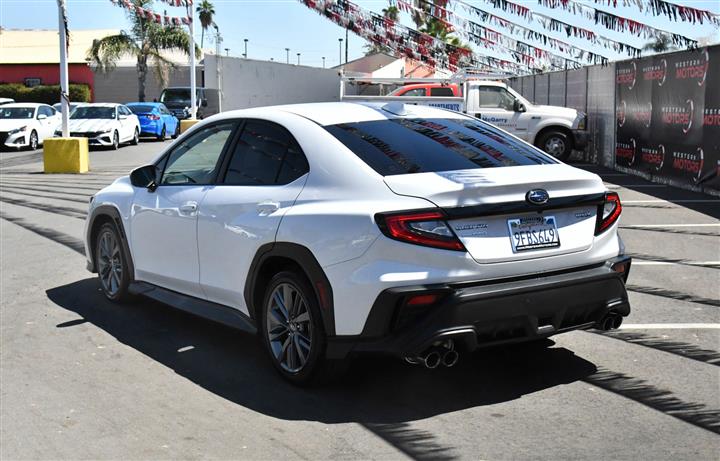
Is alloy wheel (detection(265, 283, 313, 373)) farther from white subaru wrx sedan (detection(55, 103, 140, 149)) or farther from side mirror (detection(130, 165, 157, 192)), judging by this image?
white subaru wrx sedan (detection(55, 103, 140, 149))

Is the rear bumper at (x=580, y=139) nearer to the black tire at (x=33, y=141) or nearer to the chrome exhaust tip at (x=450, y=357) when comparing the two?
the black tire at (x=33, y=141)

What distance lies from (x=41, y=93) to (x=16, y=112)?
2386cm

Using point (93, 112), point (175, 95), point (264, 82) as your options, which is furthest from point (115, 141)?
point (175, 95)

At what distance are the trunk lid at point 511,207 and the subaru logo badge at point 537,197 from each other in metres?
0.02

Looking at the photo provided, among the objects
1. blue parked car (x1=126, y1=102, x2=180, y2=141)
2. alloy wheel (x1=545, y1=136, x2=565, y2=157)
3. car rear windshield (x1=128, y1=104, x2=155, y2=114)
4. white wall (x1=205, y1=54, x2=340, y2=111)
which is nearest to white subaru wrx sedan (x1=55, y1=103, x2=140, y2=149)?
blue parked car (x1=126, y1=102, x2=180, y2=141)

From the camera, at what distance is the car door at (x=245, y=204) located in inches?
221

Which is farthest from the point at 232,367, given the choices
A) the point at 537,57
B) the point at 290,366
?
the point at 537,57

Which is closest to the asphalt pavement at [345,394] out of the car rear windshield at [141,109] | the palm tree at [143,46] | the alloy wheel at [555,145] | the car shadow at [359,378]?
the car shadow at [359,378]

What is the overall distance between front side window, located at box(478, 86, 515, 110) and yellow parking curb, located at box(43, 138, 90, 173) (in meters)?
9.41

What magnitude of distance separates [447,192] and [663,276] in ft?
14.6

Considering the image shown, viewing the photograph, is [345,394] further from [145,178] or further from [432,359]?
[145,178]

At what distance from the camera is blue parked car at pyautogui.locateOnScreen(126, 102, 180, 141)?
114 ft

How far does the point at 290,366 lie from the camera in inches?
217

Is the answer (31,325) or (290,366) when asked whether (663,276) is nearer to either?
(290,366)
